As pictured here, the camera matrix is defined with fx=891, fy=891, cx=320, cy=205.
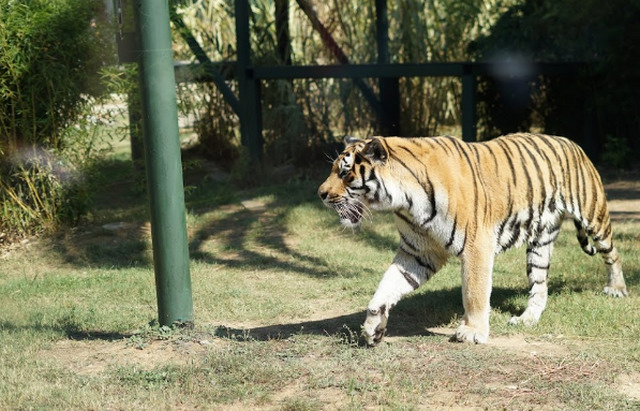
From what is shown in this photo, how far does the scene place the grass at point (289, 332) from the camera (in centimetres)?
469

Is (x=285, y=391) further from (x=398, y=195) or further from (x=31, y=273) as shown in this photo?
(x=31, y=273)


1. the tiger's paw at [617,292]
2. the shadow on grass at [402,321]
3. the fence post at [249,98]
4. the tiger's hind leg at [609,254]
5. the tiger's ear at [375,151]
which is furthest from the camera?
the fence post at [249,98]

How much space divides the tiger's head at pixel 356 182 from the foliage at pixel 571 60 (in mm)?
6257

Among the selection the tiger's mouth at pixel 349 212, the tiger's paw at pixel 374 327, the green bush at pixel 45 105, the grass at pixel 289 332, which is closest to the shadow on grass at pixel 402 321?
the grass at pixel 289 332

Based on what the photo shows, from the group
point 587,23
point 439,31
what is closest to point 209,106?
point 439,31

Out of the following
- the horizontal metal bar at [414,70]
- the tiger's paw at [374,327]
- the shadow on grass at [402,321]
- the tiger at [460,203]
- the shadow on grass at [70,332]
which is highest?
the horizontal metal bar at [414,70]

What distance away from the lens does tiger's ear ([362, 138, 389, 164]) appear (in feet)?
17.6

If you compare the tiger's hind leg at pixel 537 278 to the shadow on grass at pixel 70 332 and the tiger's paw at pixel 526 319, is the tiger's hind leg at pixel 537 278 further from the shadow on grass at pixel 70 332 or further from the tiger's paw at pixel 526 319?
the shadow on grass at pixel 70 332

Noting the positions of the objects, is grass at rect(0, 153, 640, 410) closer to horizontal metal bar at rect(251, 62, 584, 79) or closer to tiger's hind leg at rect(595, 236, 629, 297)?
tiger's hind leg at rect(595, 236, 629, 297)

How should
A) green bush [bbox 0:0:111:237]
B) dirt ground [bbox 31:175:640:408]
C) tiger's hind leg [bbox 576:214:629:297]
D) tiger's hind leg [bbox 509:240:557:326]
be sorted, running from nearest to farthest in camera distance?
dirt ground [bbox 31:175:640:408] < tiger's hind leg [bbox 509:240:557:326] < tiger's hind leg [bbox 576:214:629:297] < green bush [bbox 0:0:111:237]

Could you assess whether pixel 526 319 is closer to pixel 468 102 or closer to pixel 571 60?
pixel 468 102

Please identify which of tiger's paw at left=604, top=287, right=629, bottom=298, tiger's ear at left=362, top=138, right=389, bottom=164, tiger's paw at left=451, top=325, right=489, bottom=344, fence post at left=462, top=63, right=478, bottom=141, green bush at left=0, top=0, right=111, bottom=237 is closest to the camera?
tiger's ear at left=362, top=138, right=389, bottom=164

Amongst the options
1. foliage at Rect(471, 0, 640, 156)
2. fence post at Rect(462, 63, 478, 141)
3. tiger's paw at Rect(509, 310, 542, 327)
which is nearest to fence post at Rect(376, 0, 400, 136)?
foliage at Rect(471, 0, 640, 156)

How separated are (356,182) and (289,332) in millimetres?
1213
